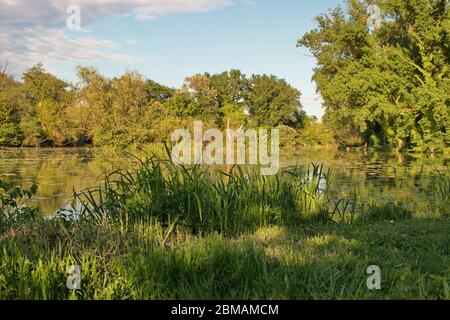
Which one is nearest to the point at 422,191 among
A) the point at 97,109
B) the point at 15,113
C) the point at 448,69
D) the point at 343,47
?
the point at 448,69

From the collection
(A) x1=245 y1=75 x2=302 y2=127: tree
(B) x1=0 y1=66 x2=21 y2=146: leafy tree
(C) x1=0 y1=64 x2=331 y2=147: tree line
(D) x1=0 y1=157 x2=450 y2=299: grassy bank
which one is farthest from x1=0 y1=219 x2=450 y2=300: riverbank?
(A) x1=245 y1=75 x2=302 y2=127: tree

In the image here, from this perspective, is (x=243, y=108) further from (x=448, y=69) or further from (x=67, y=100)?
(x=448, y=69)

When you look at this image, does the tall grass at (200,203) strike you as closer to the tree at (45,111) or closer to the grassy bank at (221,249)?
the grassy bank at (221,249)

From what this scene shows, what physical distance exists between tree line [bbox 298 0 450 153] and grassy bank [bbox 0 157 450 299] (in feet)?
65.3

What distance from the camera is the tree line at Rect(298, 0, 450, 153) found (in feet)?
78.0

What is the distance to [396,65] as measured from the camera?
25.8 m

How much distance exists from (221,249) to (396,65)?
2556 cm

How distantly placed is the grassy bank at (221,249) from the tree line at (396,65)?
19913mm

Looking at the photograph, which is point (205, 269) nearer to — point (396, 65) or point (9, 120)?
point (396, 65)

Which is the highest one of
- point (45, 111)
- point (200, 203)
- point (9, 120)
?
point (45, 111)

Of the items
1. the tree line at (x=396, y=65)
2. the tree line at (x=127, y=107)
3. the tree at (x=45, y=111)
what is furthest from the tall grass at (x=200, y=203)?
the tree at (x=45, y=111)

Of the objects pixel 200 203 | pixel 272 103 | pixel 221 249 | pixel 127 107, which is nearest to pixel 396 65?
pixel 127 107

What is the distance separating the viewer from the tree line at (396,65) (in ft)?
78.0

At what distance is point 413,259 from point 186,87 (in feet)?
170
